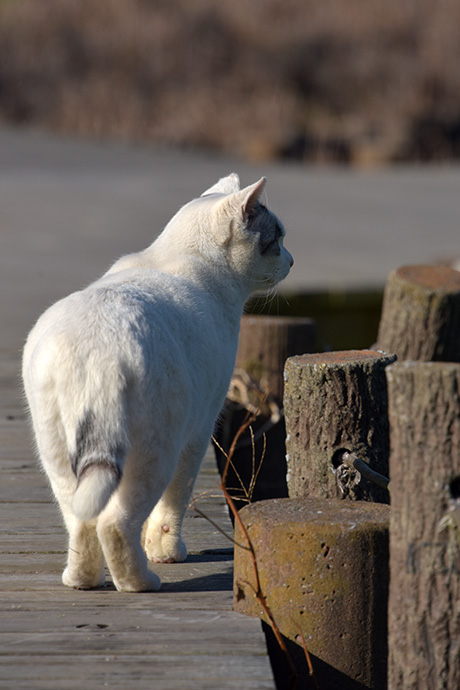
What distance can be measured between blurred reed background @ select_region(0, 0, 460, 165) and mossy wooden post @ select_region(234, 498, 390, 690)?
1897cm

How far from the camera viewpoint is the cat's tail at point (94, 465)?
263 cm

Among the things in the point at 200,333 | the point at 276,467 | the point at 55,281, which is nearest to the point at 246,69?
the point at 55,281

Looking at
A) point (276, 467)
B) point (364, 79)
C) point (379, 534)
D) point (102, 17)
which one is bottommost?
point (276, 467)

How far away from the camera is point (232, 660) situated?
2.59m

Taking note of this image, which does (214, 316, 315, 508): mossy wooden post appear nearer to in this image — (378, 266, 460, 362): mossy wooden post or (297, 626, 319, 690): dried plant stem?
(378, 266, 460, 362): mossy wooden post

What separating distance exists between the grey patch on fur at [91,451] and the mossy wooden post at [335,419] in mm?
1020

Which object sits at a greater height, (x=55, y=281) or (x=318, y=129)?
(x=318, y=129)

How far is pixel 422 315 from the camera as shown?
6.03 meters

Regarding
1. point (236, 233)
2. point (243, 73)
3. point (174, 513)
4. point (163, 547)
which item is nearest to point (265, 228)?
point (236, 233)

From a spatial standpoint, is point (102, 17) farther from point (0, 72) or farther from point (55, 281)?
point (55, 281)

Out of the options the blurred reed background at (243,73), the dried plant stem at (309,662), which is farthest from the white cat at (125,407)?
the blurred reed background at (243,73)

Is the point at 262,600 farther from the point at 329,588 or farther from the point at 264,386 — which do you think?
the point at 264,386

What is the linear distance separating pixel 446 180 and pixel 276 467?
47.8ft

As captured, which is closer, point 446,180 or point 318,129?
point 446,180
